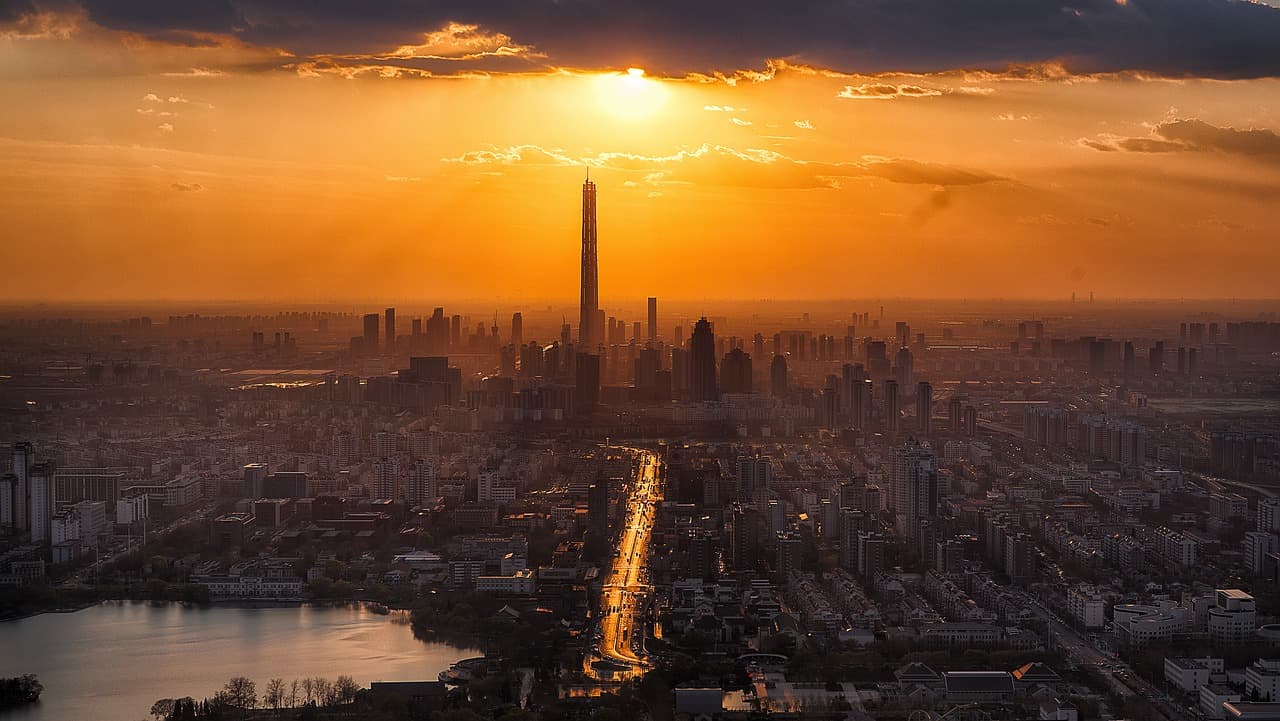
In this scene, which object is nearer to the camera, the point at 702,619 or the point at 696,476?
the point at 702,619

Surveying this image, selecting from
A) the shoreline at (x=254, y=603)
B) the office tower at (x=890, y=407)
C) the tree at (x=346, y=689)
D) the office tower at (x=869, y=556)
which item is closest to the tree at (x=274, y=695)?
the tree at (x=346, y=689)

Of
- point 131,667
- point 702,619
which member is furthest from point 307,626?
point 702,619

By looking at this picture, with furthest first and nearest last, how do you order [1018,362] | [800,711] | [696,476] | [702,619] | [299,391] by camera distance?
[1018,362] < [299,391] < [696,476] < [702,619] < [800,711]

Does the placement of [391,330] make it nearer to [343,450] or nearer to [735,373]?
[735,373]

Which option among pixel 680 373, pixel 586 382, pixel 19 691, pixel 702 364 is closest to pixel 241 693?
pixel 19 691

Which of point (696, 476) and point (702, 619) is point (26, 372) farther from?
point (702, 619)

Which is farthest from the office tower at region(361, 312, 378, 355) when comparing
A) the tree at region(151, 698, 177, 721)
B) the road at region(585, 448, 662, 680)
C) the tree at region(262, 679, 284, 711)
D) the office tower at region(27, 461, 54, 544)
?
the tree at region(151, 698, 177, 721)

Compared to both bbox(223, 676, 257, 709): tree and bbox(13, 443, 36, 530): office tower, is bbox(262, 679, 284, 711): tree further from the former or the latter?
bbox(13, 443, 36, 530): office tower

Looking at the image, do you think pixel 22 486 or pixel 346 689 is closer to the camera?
pixel 346 689
